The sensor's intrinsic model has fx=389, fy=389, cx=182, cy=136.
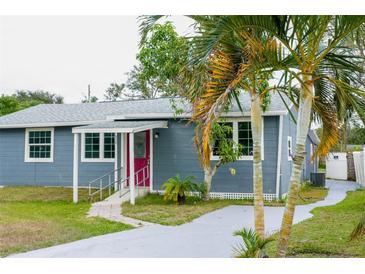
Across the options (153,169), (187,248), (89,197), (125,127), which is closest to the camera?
(187,248)

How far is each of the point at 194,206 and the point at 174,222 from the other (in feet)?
7.89

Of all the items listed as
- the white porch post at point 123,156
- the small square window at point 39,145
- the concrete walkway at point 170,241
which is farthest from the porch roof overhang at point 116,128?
the small square window at point 39,145

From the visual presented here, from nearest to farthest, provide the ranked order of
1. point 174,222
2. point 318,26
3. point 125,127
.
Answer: point 318,26, point 174,222, point 125,127

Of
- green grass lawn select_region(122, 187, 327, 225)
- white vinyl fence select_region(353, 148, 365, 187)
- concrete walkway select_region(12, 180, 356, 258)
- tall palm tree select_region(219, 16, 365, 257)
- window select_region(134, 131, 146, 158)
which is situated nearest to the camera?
tall palm tree select_region(219, 16, 365, 257)

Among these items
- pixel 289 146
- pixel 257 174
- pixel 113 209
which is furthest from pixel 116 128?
pixel 257 174

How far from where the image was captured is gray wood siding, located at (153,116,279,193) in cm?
1169

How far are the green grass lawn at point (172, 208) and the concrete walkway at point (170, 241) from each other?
443 mm

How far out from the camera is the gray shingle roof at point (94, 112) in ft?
41.1

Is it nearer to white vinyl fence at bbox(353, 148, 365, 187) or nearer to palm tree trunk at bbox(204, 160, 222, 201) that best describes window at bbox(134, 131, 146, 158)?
palm tree trunk at bbox(204, 160, 222, 201)

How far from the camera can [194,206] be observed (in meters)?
10.6

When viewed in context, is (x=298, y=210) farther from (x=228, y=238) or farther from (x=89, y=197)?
(x=89, y=197)

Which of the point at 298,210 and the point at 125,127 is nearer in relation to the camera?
the point at 298,210

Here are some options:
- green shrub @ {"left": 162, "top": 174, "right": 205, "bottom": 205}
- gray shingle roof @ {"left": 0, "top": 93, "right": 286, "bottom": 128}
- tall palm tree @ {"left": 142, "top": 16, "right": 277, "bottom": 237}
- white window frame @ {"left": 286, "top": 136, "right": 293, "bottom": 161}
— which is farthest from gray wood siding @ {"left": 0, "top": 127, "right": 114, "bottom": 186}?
tall palm tree @ {"left": 142, "top": 16, "right": 277, "bottom": 237}
